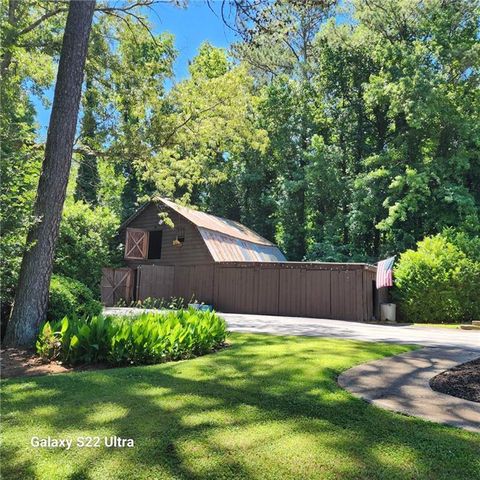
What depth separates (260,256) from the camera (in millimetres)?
26562

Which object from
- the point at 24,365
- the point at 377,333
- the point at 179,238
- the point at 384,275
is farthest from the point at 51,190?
the point at 179,238

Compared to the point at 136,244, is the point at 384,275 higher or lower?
lower

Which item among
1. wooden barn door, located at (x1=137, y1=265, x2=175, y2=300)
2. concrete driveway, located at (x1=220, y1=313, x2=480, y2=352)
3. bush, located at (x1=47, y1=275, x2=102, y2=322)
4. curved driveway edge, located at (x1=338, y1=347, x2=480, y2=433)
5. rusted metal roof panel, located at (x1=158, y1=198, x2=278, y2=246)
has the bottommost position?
curved driveway edge, located at (x1=338, y1=347, x2=480, y2=433)

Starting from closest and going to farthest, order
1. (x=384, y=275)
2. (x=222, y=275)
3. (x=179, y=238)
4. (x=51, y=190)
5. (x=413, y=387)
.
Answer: (x=413, y=387) → (x=51, y=190) → (x=384, y=275) → (x=222, y=275) → (x=179, y=238)

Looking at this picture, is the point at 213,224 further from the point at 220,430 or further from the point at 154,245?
the point at 220,430

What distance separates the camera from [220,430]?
140 inches

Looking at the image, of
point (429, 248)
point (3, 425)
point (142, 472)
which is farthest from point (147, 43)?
point (429, 248)

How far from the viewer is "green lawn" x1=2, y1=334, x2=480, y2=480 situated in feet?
9.73

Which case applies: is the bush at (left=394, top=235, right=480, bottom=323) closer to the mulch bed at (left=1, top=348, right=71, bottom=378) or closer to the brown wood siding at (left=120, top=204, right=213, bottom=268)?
the brown wood siding at (left=120, top=204, right=213, bottom=268)

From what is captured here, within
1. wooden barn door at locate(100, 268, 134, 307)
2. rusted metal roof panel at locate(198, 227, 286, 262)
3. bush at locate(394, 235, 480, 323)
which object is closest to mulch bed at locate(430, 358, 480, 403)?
bush at locate(394, 235, 480, 323)

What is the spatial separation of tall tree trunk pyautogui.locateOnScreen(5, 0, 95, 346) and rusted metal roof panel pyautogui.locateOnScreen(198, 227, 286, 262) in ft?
46.8

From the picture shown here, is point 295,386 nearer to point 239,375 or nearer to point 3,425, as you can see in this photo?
point 239,375

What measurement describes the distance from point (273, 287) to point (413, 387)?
1514 cm

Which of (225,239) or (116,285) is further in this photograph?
(225,239)
